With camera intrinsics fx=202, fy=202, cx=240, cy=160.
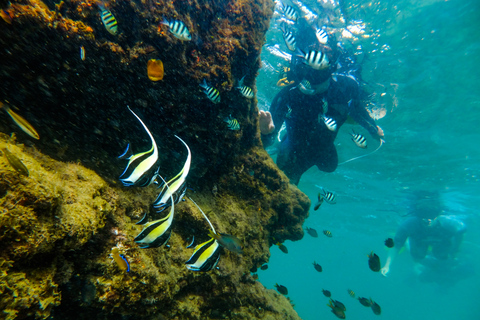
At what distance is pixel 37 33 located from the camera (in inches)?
92.5

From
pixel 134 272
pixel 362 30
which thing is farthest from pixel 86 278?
pixel 362 30

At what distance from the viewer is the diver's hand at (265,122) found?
594 cm

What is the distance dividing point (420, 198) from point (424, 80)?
745 inches

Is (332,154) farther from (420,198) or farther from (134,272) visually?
(420,198)

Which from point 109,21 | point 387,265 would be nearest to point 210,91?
point 109,21

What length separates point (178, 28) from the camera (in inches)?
105

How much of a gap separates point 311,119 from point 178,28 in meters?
6.51

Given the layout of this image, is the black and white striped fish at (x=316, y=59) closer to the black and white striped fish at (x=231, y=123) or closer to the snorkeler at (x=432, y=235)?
the black and white striped fish at (x=231, y=123)

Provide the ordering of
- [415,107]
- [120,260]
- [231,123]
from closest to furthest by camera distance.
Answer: [120,260], [231,123], [415,107]

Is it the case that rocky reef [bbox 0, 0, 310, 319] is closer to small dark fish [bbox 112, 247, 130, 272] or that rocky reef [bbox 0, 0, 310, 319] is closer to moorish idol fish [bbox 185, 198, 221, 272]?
small dark fish [bbox 112, 247, 130, 272]

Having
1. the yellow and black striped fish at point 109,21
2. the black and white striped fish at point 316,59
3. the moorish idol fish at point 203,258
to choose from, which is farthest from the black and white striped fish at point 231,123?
the moorish idol fish at point 203,258

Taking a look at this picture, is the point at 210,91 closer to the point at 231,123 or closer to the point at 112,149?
the point at 231,123

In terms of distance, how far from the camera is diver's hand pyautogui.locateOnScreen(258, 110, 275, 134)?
5.94 meters

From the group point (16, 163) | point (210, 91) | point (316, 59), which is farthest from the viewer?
point (316, 59)
